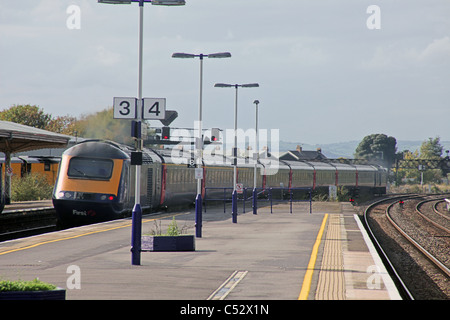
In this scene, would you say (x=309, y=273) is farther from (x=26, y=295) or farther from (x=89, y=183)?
(x=89, y=183)

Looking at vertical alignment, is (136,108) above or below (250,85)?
below

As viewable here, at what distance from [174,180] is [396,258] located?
611 inches

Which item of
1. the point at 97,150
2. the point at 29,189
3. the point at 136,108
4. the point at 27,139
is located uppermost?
the point at 136,108

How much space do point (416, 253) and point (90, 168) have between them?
1211 cm

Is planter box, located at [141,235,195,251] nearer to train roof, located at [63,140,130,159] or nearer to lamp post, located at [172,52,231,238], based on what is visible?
lamp post, located at [172,52,231,238]

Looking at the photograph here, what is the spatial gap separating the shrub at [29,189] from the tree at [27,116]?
1890 inches

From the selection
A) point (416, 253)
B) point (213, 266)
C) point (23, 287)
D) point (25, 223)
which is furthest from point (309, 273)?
point (25, 223)

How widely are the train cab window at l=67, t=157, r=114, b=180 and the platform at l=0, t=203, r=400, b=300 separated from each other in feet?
8.70

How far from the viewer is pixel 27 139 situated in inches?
1225

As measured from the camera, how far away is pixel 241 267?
583 inches
